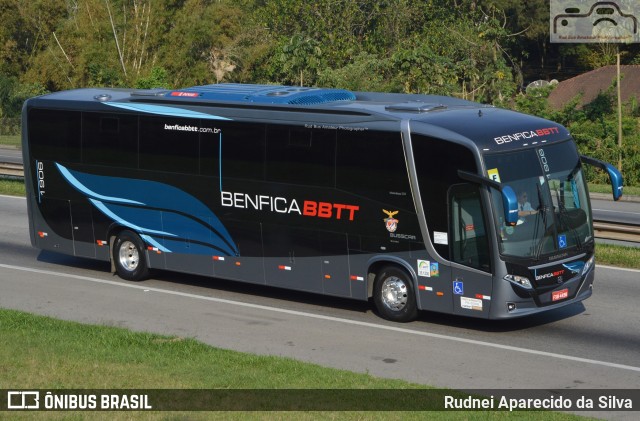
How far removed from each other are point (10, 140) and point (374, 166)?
45567 mm

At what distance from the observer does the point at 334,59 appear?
2359 inches

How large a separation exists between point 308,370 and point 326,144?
4.82 metres

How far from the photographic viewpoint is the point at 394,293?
16.6 meters

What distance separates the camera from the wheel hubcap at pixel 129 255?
1995 centimetres

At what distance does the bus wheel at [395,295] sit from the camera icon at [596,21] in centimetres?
3127

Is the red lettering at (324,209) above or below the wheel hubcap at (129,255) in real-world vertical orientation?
above

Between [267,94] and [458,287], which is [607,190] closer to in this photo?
[267,94]

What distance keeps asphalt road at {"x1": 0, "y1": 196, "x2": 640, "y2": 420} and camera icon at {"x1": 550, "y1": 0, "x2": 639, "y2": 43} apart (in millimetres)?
30277

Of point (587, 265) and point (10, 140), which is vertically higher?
point (587, 265)

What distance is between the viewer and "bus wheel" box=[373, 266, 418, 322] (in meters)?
16.4

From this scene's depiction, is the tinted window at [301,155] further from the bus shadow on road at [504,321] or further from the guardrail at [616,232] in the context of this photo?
the guardrail at [616,232]

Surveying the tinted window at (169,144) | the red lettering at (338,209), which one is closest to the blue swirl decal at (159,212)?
the tinted window at (169,144)

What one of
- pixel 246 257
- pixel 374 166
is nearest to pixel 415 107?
pixel 374 166

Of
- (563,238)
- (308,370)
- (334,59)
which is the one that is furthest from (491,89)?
(308,370)
